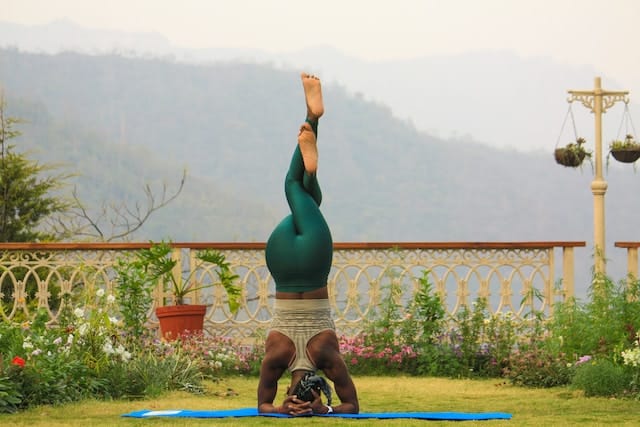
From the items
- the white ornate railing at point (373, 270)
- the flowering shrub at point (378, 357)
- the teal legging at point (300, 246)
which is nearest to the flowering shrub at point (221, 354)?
the white ornate railing at point (373, 270)

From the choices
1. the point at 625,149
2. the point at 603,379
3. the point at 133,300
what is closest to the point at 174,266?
the point at 133,300

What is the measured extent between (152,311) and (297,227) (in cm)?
519

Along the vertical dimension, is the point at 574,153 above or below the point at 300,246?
above

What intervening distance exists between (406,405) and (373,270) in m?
3.80

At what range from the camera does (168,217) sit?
28.2 meters

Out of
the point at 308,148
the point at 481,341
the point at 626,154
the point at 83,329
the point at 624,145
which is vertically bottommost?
the point at 481,341

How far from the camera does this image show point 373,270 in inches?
457

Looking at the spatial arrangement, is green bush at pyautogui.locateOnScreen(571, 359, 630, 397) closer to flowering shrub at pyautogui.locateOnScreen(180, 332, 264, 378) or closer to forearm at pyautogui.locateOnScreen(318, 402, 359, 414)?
forearm at pyautogui.locateOnScreen(318, 402, 359, 414)

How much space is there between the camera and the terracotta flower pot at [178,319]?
10.5 metres

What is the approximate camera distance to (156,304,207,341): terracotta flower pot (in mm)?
10453

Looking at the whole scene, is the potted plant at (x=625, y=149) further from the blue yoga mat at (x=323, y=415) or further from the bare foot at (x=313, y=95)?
the bare foot at (x=313, y=95)

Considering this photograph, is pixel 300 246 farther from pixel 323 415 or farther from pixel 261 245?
pixel 261 245

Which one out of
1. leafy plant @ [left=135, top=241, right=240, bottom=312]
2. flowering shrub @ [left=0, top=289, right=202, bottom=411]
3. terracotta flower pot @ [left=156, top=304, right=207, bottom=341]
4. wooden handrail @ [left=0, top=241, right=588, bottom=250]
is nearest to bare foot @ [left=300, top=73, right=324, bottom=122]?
flowering shrub @ [left=0, top=289, right=202, bottom=411]

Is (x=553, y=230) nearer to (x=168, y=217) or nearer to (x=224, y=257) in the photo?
(x=168, y=217)
